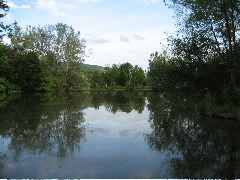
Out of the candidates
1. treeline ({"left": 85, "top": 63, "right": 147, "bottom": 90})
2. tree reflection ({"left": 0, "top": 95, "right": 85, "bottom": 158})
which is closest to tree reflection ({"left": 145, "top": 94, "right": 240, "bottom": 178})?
tree reflection ({"left": 0, "top": 95, "right": 85, "bottom": 158})

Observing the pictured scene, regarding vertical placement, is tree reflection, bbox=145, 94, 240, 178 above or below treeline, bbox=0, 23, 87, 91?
below

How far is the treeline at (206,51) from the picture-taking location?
30.4 m

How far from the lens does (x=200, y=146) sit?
52.5 feet

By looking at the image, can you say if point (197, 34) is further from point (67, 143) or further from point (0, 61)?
point (0, 61)

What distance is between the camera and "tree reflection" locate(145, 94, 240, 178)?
38.1 ft

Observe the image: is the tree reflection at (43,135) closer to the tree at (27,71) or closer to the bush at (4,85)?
the bush at (4,85)

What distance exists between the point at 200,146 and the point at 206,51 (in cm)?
1709

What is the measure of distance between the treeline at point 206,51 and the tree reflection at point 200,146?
6.68 metres

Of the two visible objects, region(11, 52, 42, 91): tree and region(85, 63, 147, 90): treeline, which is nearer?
region(11, 52, 42, 91): tree

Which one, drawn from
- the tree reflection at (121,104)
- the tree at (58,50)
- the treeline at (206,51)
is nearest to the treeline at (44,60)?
the tree at (58,50)

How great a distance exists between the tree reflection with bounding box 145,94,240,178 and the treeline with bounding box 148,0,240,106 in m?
6.68

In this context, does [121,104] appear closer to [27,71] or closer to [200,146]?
[200,146]

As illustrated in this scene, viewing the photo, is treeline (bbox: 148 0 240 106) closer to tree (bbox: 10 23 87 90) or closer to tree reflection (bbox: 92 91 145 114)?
tree reflection (bbox: 92 91 145 114)

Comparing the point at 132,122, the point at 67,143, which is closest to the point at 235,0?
the point at 132,122
